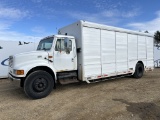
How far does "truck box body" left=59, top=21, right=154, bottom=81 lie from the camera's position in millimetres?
7277

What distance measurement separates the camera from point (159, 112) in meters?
4.65

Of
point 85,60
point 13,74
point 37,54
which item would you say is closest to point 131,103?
point 85,60

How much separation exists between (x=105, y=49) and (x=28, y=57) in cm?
381

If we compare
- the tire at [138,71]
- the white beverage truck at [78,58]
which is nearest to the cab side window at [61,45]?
the white beverage truck at [78,58]

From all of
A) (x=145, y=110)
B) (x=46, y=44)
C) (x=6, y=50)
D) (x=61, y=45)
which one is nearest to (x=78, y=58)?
A: (x=61, y=45)

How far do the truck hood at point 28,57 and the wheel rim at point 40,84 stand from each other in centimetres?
77

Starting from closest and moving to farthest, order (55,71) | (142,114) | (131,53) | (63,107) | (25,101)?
(142,114) < (63,107) < (25,101) < (55,71) < (131,53)

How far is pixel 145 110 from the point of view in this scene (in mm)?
4816

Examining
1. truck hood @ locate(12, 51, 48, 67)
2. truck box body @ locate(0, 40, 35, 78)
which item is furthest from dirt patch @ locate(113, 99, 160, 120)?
truck box body @ locate(0, 40, 35, 78)

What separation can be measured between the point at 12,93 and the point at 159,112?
5747 mm

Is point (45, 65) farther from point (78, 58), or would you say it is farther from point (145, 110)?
point (145, 110)

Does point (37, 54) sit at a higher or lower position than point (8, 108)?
higher

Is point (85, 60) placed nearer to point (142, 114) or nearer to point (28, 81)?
point (28, 81)

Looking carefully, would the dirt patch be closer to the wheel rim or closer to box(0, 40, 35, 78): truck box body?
the wheel rim
